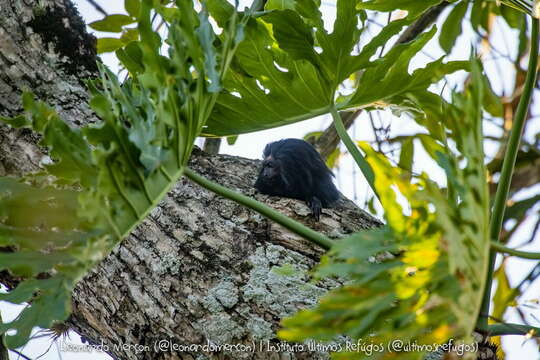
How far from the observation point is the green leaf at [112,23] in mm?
3455

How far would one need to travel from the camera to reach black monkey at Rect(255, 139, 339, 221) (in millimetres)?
3984

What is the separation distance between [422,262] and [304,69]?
4.30 ft

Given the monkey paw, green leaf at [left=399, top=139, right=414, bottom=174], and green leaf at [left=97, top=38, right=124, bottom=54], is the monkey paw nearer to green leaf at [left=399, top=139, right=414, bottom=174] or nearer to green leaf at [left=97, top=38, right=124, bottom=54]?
green leaf at [left=399, top=139, right=414, bottom=174]

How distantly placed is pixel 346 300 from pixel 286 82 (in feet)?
4.60

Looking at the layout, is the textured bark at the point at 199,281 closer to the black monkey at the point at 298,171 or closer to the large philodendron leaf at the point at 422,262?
the large philodendron leaf at the point at 422,262

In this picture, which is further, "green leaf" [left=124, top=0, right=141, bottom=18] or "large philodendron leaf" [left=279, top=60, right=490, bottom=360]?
"green leaf" [left=124, top=0, right=141, bottom=18]

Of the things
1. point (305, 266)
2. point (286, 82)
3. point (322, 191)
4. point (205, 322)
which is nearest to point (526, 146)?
point (322, 191)

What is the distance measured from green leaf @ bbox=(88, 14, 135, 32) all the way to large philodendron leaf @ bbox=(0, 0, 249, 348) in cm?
166

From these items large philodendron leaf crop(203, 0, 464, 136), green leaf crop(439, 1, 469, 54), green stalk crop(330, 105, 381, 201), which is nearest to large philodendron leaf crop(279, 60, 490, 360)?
green stalk crop(330, 105, 381, 201)

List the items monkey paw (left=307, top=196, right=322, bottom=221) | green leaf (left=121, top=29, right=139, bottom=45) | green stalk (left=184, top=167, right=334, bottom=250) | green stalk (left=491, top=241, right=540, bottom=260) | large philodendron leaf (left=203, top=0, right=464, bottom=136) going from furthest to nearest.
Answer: green leaf (left=121, top=29, right=139, bottom=45) < monkey paw (left=307, top=196, right=322, bottom=221) < large philodendron leaf (left=203, top=0, right=464, bottom=136) < green stalk (left=184, top=167, right=334, bottom=250) < green stalk (left=491, top=241, right=540, bottom=260)

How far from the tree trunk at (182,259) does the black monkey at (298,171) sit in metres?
1.20

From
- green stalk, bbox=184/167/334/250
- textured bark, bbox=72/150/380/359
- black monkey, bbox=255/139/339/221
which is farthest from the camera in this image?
black monkey, bbox=255/139/339/221

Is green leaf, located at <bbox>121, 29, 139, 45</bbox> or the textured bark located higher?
green leaf, located at <bbox>121, 29, 139, 45</bbox>

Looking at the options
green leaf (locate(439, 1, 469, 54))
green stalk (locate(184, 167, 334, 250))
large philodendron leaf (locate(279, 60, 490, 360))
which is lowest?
large philodendron leaf (locate(279, 60, 490, 360))
